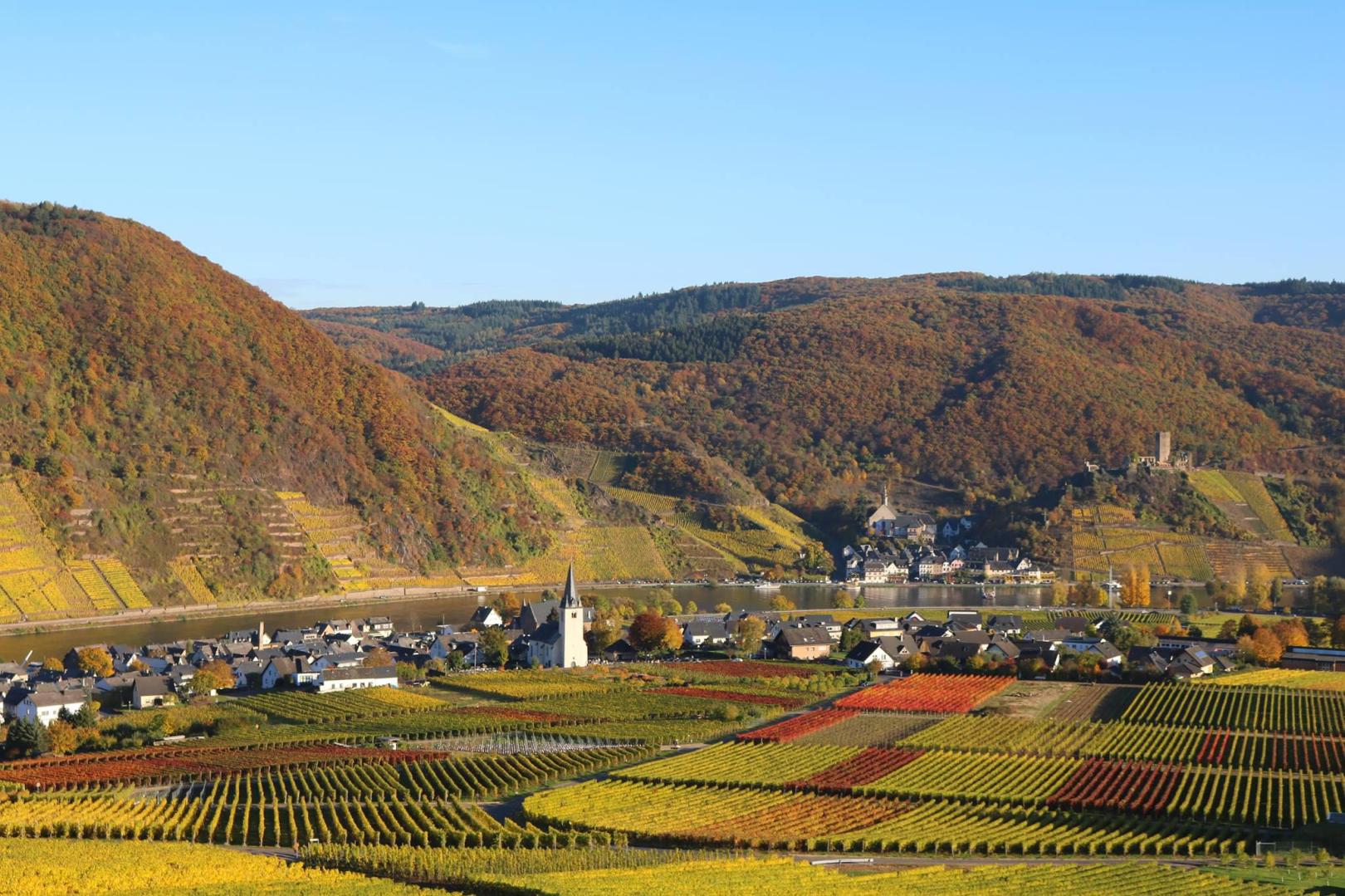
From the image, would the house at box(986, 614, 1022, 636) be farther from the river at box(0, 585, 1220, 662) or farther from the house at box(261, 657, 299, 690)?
the house at box(261, 657, 299, 690)

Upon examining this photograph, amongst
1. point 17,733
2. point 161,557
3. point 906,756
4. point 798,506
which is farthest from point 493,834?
point 798,506

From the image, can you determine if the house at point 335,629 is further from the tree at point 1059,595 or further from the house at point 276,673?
the tree at point 1059,595

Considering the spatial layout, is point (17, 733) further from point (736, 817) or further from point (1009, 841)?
point (1009, 841)

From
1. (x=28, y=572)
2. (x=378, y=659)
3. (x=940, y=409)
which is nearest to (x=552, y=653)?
(x=378, y=659)

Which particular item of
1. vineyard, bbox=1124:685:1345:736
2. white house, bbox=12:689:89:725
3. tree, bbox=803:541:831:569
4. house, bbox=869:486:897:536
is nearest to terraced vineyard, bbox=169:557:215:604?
white house, bbox=12:689:89:725

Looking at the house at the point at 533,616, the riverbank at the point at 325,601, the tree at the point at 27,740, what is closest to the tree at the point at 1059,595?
the riverbank at the point at 325,601
